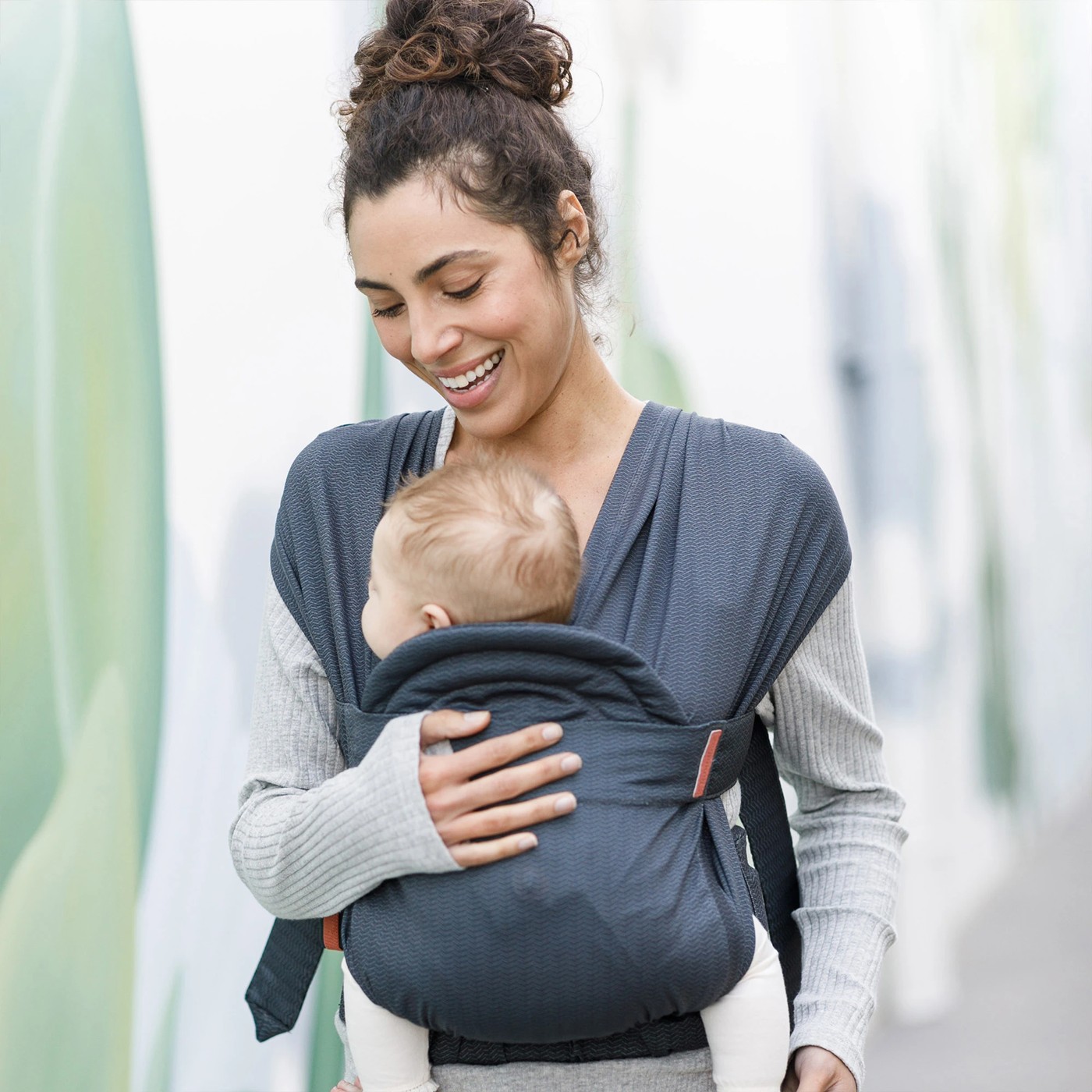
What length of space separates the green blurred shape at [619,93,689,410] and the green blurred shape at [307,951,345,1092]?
3.82 ft

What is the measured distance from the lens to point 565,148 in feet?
4.27

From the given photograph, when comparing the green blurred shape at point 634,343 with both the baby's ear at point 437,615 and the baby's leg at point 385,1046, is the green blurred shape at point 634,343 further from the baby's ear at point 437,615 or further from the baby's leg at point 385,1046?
the baby's leg at point 385,1046

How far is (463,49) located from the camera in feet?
4.03

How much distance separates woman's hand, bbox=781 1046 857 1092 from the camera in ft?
3.76

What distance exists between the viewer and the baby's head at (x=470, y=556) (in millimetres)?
1098

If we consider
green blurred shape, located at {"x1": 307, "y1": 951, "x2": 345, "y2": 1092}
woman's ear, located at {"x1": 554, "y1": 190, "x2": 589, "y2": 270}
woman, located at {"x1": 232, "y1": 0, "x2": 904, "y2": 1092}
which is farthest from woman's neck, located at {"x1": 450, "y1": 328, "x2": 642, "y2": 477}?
green blurred shape, located at {"x1": 307, "y1": 951, "x2": 345, "y2": 1092}

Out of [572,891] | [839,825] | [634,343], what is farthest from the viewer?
[634,343]

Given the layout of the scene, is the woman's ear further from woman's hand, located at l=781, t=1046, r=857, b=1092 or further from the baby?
woman's hand, located at l=781, t=1046, r=857, b=1092

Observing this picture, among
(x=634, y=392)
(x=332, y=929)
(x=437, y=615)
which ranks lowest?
(x=332, y=929)

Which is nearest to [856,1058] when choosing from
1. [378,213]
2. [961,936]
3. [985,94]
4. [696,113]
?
[378,213]

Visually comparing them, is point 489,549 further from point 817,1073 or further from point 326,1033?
point 326,1033

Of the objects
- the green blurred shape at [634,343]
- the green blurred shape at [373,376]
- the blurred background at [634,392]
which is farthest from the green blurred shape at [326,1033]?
the green blurred shape at [634,343]

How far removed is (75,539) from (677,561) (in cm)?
117

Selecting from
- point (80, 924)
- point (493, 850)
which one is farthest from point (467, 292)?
point (80, 924)
